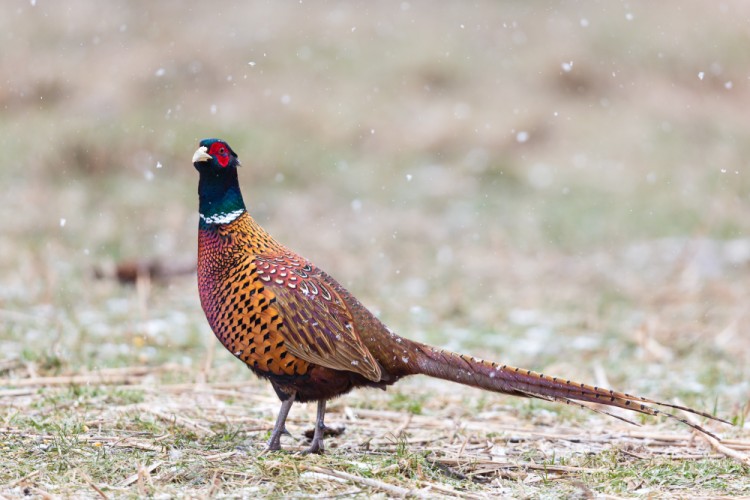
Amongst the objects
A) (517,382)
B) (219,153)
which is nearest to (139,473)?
(219,153)

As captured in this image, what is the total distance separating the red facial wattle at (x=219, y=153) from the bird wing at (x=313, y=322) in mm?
365

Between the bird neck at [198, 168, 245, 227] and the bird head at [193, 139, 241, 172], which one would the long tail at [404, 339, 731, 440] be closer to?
the bird neck at [198, 168, 245, 227]

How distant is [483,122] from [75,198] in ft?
17.3

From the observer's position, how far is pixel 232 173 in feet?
10.5

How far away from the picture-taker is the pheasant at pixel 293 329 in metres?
3.01

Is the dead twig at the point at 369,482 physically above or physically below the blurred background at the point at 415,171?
below

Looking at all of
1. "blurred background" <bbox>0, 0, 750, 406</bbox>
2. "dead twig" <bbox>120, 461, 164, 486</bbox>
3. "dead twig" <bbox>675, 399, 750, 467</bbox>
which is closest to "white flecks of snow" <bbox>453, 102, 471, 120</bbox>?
"blurred background" <bbox>0, 0, 750, 406</bbox>

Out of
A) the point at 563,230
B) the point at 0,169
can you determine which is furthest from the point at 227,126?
the point at 563,230

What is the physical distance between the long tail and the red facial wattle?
0.94m

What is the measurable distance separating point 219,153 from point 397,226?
19.1ft

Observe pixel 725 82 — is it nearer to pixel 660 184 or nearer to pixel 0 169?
Answer: pixel 660 184

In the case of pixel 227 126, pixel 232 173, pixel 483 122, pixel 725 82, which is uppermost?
pixel 725 82

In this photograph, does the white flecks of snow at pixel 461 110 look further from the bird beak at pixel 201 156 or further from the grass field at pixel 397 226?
the bird beak at pixel 201 156

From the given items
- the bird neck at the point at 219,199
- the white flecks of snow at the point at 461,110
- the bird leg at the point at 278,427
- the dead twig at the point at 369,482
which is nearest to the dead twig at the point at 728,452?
the dead twig at the point at 369,482
